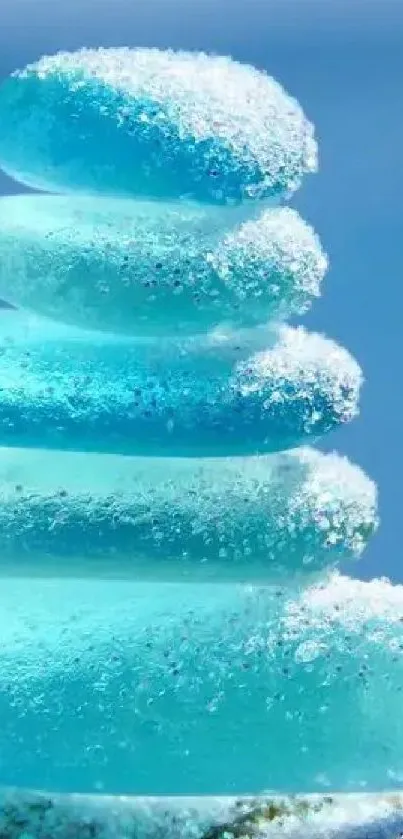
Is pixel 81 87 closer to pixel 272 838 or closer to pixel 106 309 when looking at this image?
pixel 106 309

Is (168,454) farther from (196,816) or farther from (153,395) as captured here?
(196,816)

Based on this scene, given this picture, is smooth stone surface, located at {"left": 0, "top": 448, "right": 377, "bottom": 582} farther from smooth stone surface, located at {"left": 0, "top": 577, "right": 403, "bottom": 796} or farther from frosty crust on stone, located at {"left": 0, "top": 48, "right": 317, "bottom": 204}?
frosty crust on stone, located at {"left": 0, "top": 48, "right": 317, "bottom": 204}

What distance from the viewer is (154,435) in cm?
114

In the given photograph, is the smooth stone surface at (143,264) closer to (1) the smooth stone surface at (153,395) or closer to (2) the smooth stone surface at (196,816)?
(1) the smooth stone surface at (153,395)

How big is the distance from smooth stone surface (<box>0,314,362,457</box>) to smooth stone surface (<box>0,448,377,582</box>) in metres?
0.03

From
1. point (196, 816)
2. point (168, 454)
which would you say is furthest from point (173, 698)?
point (168, 454)

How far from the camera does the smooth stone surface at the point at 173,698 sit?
3.86 feet

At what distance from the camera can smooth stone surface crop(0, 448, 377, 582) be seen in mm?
1162

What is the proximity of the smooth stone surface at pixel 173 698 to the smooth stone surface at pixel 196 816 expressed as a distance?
0.04 feet

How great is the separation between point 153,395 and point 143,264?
4.0 inches

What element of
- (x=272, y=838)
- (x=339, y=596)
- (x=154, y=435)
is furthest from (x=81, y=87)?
(x=272, y=838)

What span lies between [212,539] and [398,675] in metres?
0.20

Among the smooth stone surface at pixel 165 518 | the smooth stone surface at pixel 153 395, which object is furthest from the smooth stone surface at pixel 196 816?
the smooth stone surface at pixel 153 395

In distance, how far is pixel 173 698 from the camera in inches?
46.4
